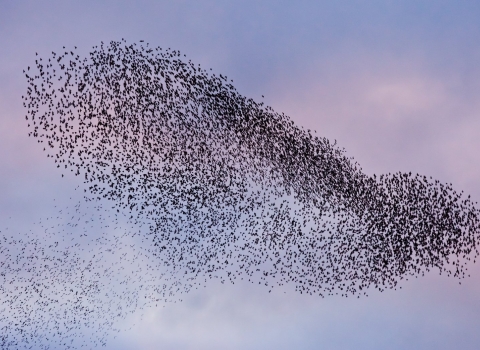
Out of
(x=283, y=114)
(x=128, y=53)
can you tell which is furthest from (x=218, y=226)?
(x=128, y=53)

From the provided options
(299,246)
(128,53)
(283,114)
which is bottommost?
(299,246)

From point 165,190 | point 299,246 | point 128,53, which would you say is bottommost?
point 299,246

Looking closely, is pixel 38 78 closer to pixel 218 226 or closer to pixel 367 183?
pixel 218 226

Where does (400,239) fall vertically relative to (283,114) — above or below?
below

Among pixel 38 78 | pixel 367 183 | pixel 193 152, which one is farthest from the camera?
pixel 367 183

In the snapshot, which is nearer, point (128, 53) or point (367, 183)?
point (128, 53)

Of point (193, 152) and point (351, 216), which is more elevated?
point (193, 152)

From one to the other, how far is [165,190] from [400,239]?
14914 mm

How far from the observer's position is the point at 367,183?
115 ft

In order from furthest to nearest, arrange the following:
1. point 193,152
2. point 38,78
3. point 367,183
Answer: point 367,183, point 193,152, point 38,78

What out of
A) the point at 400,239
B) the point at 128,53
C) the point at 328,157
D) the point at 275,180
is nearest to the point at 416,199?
the point at 400,239

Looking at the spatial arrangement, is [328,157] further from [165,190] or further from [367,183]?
[165,190]

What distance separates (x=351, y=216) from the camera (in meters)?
35.1

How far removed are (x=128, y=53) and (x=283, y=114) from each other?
922 cm
